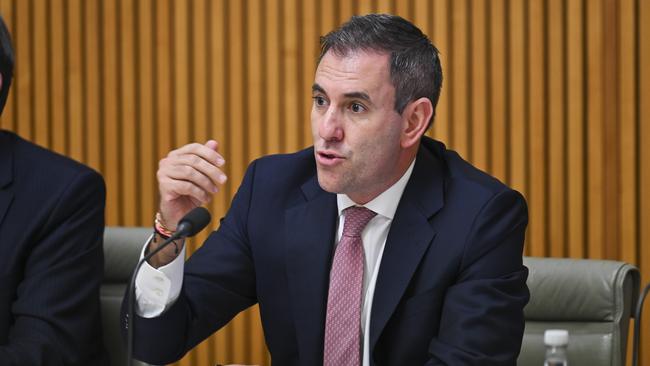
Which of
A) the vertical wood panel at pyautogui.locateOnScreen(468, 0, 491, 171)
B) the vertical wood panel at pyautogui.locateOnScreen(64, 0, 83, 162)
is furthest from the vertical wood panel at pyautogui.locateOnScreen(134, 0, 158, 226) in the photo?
the vertical wood panel at pyautogui.locateOnScreen(468, 0, 491, 171)

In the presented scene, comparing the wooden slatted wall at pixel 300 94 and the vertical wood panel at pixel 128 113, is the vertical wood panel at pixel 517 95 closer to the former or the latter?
the wooden slatted wall at pixel 300 94

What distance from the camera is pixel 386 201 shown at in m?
2.46

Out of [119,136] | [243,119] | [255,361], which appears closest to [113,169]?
[119,136]

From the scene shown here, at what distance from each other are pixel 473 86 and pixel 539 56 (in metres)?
0.27

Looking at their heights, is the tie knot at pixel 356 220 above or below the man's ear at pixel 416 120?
below

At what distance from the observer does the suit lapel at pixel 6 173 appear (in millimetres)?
2924

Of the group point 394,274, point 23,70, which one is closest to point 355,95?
point 394,274

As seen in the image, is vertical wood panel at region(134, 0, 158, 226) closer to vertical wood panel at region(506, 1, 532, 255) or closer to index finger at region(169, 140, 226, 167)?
vertical wood panel at region(506, 1, 532, 255)

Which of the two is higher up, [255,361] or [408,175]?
[408,175]

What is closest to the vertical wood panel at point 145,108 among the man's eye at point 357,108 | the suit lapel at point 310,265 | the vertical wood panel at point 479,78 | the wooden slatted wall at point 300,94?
the wooden slatted wall at point 300,94

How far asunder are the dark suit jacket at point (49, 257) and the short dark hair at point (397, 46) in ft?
3.10

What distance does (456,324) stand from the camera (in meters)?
2.27

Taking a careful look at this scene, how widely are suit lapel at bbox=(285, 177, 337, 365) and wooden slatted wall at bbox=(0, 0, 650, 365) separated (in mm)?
1660

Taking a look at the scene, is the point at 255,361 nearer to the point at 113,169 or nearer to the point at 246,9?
the point at 113,169
